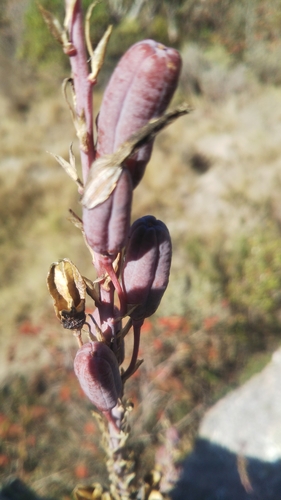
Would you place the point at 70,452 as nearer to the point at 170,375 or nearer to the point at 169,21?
the point at 170,375

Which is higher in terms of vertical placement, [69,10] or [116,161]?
[69,10]

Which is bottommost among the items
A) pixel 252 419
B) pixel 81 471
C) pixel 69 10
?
pixel 252 419

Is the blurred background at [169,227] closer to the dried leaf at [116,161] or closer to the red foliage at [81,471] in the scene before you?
the red foliage at [81,471]

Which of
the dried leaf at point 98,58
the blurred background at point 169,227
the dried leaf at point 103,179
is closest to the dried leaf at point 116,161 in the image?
the dried leaf at point 103,179

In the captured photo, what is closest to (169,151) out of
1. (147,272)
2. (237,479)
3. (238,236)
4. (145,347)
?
Answer: (238,236)

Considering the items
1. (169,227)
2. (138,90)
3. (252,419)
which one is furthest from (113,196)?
(169,227)

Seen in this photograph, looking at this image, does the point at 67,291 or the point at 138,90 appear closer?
the point at 138,90

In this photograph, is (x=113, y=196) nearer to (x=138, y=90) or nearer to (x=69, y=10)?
(x=138, y=90)
